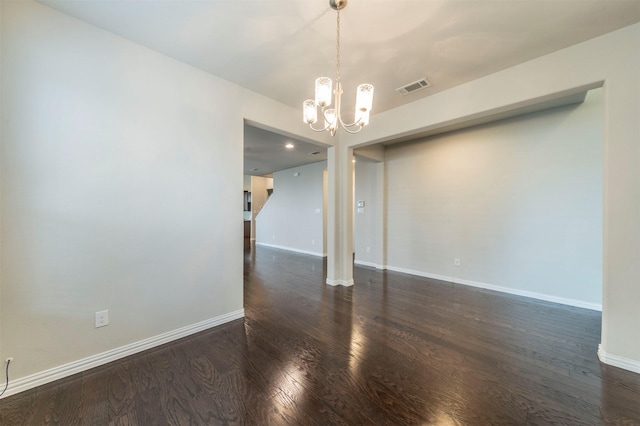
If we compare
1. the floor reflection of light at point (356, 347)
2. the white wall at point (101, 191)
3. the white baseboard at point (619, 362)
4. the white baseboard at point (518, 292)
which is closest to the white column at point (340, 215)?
the floor reflection of light at point (356, 347)

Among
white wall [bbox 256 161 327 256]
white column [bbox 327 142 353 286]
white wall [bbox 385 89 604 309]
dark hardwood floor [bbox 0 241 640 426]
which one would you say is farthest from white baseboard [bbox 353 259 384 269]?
dark hardwood floor [bbox 0 241 640 426]

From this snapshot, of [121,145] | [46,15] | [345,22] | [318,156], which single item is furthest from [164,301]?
[318,156]

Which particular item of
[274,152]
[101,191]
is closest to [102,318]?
[101,191]

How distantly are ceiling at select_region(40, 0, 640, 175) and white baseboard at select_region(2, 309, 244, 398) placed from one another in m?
2.67

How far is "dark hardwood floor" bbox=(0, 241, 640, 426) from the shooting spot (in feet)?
4.82

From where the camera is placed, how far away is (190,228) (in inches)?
96.1

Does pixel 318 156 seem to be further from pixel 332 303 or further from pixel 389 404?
pixel 389 404

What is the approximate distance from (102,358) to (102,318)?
1.06 feet

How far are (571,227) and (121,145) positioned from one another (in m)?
5.29

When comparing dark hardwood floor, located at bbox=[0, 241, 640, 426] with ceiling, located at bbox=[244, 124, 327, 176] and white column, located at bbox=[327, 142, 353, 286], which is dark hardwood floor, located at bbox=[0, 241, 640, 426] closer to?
white column, located at bbox=[327, 142, 353, 286]

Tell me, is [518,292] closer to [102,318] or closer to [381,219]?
[381,219]

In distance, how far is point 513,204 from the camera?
3.67m

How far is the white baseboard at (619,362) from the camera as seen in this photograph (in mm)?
1857

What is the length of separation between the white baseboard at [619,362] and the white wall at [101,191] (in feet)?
11.4
